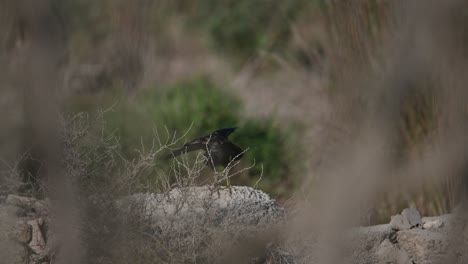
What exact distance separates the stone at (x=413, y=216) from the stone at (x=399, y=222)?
0.05 ft

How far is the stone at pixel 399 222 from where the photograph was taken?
169 inches

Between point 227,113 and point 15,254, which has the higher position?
point 15,254

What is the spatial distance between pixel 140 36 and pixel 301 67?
6850 mm

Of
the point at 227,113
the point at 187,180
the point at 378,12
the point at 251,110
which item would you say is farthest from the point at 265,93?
the point at 378,12

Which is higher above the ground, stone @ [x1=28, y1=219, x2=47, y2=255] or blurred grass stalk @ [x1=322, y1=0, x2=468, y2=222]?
blurred grass stalk @ [x1=322, y1=0, x2=468, y2=222]

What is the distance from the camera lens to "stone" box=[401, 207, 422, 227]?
4.23 metres

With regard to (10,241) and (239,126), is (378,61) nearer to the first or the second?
(10,241)

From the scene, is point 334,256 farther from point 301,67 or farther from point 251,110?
point 301,67

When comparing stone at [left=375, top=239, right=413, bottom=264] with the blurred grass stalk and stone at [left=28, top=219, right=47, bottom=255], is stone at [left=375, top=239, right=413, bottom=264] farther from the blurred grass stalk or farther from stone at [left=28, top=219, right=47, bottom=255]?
the blurred grass stalk

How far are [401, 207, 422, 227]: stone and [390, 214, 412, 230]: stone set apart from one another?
17 mm

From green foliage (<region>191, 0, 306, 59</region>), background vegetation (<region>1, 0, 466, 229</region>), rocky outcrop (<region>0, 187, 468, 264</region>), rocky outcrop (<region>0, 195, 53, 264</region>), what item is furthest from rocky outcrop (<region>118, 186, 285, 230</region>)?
green foliage (<region>191, 0, 306, 59</region>)

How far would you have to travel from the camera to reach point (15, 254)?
10.6 ft

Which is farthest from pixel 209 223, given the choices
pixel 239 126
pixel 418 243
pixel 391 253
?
pixel 239 126

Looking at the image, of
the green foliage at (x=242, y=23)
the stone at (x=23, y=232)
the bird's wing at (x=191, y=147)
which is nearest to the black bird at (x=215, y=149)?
the bird's wing at (x=191, y=147)
